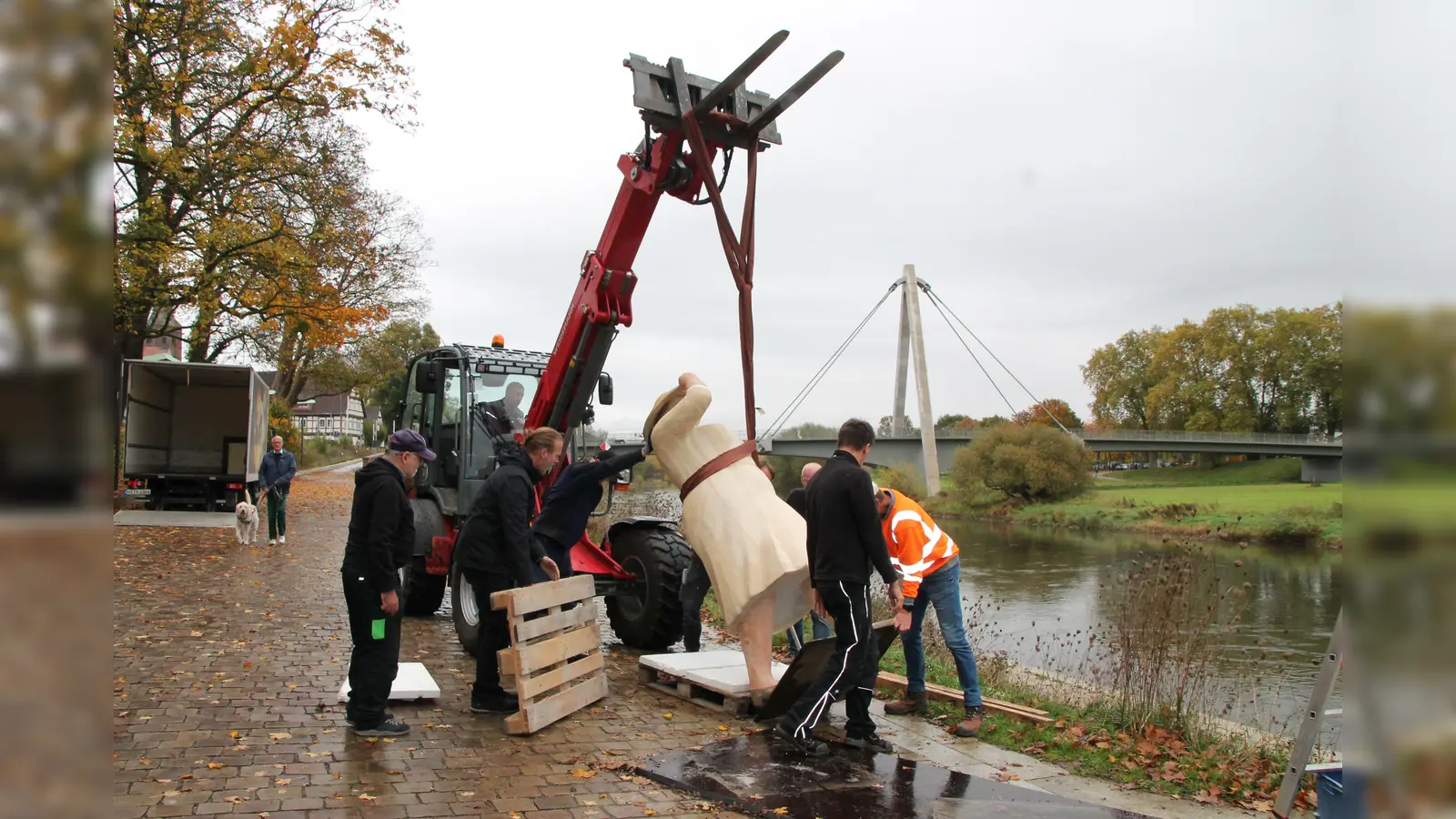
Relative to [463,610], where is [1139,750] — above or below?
below

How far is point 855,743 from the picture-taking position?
19.3 ft

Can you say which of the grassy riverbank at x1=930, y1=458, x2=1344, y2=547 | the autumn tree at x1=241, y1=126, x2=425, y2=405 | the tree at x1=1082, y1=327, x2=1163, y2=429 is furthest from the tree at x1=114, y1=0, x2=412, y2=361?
the tree at x1=1082, y1=327, x2=1163, y2=429

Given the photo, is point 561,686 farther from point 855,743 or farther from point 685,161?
point 685,161

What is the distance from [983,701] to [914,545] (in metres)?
1.19

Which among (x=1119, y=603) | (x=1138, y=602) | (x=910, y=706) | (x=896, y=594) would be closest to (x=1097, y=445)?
(x=1119, y=603)

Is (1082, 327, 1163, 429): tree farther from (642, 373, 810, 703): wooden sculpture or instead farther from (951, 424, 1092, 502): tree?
(642, 373, 810, 703): wooden sculpture

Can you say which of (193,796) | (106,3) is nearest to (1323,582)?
(193,796)

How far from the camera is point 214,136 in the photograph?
1588cm

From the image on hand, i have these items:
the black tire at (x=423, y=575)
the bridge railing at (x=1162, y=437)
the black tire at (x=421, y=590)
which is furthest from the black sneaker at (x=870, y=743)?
the bridge railing at (x=1162, y=437)

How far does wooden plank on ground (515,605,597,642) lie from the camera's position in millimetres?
6031

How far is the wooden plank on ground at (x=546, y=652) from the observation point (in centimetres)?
592

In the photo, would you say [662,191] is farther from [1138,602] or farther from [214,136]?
[214,136]

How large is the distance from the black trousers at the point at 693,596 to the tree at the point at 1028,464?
29.2 metres

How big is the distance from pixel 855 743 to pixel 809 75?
4.22 m
